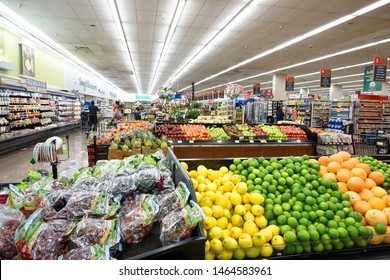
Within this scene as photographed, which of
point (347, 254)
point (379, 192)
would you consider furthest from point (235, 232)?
point (379, 192)

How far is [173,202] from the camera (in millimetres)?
1471

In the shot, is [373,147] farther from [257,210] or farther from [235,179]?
[257,210]

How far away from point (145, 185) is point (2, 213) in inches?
29.9

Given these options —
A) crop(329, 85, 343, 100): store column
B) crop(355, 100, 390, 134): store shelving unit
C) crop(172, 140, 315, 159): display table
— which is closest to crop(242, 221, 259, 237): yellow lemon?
crop(172, 140, 315, 159): display table

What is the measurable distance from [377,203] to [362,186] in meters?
0.18

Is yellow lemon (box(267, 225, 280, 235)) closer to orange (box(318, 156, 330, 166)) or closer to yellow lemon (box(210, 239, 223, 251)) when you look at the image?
yellow lemon (box(210, 239, 223, 251))

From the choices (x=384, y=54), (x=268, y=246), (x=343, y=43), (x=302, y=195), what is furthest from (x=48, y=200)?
(x=384, y=54)

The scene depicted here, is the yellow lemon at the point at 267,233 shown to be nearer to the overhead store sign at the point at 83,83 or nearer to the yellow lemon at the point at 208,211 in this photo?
the yellow lemon at the point at 208,211

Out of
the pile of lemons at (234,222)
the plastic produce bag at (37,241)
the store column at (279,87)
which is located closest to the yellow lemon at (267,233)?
the pile of lemons at (234,222)

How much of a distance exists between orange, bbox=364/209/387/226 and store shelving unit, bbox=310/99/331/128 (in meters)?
12.0

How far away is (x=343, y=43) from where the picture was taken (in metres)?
9.70

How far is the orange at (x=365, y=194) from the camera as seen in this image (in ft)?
6.70

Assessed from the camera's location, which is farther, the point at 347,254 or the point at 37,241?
the point at 347,254

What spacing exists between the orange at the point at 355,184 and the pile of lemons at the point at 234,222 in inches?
32.2
